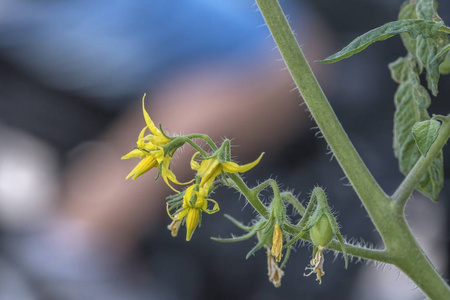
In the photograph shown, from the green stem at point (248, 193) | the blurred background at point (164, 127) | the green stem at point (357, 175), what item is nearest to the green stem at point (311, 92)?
the green stem at point (357, 175)

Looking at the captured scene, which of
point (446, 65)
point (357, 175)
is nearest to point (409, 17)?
point (446, 65)

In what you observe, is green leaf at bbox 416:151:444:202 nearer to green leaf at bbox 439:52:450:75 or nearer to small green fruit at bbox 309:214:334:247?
green leaf at bbox 439:52:450:75

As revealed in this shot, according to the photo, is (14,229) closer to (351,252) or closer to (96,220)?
(96,220)

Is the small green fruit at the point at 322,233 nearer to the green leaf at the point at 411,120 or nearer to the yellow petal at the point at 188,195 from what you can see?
the yellow petal at the point at 188,195

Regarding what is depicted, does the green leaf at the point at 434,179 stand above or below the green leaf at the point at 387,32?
below

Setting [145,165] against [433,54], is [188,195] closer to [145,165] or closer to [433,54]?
[145,165]

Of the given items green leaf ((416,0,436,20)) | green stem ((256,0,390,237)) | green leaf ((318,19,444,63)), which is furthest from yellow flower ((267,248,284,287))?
green leaf ((416,0,436,20))
